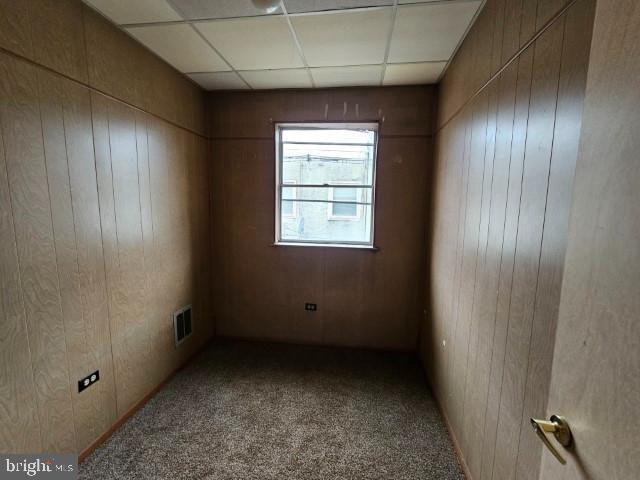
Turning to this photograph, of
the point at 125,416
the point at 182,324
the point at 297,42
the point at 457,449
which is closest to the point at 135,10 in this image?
the point at 297,42

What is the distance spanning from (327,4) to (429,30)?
0.72m

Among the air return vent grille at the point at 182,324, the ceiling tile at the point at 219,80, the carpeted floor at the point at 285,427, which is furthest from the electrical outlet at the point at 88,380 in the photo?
the ceiling tile at the point at 219,80

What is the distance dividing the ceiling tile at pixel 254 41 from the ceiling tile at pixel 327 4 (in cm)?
15

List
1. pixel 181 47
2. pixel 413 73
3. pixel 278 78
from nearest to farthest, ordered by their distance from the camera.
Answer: pixel 181 47, pixel 413 73, pixel 278 78

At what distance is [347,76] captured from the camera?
268cm

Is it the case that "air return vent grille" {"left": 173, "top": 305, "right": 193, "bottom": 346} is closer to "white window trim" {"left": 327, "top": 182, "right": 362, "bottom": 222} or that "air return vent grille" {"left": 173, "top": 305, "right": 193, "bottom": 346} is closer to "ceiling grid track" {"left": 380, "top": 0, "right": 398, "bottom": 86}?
"white window trim" {"left": 327, "top": 182, "right": 362, "bottom": 222}

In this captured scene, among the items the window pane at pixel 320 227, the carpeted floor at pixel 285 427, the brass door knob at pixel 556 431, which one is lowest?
the carpeted floor at pixel 285 427

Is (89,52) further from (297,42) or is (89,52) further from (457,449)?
(457,449)

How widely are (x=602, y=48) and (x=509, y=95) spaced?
827 millimetres

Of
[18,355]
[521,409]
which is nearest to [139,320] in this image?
[18,355]

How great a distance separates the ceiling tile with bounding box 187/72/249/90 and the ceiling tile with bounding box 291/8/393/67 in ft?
2.62

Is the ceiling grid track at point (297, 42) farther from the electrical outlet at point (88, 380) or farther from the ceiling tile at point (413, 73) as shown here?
the electrical outlet at point (88, 380)

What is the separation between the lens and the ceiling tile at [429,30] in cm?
173

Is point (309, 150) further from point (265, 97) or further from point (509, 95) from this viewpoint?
point (509, 95)
